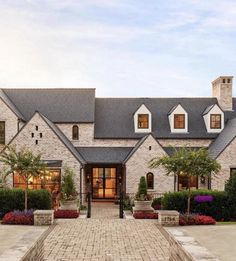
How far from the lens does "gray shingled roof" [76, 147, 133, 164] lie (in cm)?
3484

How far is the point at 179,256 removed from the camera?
10.1 m

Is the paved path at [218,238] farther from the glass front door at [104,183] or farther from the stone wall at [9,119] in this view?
the stone wall at [9,119]

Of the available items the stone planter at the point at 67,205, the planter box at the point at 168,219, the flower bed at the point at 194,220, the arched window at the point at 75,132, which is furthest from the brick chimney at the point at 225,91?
the planter box at the point at 168,219

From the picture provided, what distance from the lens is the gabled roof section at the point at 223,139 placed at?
3256cm

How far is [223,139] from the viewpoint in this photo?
34.5 metres

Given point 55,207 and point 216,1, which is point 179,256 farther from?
point 55,207

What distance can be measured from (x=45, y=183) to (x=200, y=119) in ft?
53.5

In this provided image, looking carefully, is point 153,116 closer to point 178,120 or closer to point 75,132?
point 178,120

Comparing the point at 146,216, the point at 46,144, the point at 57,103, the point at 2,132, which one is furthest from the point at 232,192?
the point at 57,103

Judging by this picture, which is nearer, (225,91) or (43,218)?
(43,218)

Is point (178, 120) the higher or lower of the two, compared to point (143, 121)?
higher

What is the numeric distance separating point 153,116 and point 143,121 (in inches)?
78.8

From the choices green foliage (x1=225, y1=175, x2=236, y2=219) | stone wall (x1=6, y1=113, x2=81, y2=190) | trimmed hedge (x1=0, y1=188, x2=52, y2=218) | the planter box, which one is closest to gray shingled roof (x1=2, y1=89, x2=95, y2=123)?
stone wall (x1=6, y1=113, x2=81, y2=190)

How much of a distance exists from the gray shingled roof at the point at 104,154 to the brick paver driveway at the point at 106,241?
13818 millimetres
